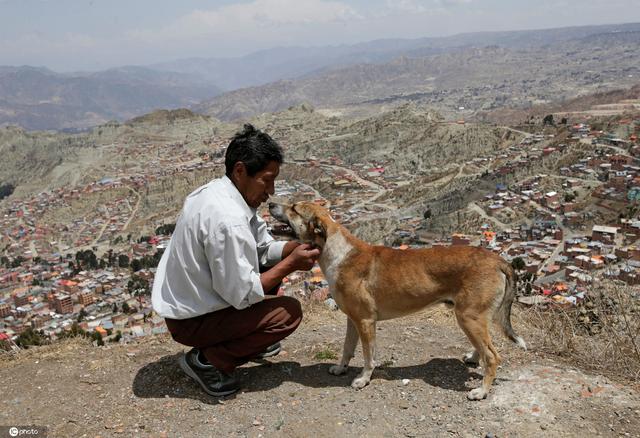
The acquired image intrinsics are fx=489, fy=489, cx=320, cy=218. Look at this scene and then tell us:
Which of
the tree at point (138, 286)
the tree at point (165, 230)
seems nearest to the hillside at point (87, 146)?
the tree at point (165, 230)

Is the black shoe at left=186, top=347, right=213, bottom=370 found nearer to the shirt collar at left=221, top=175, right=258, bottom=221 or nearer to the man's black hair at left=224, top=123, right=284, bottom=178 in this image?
the shirt collar at left=221, top=175, right=258, bottom=221

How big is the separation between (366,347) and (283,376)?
0.86 m

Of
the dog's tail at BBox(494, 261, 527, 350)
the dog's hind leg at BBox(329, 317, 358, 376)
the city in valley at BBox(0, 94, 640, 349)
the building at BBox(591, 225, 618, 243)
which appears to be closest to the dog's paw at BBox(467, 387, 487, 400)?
the dog's tail at BBox(494, 261, 527, 350)

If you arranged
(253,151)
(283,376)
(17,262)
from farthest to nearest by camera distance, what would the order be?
(17,262)
(283,376)
(253,151)

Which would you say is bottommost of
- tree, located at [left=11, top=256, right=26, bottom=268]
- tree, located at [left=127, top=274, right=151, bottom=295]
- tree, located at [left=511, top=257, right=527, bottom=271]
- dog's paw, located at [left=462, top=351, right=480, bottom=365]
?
tree, located at [left=11, top=256, right=26, bottom=268]

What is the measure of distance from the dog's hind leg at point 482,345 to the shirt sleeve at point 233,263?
64.6 inches

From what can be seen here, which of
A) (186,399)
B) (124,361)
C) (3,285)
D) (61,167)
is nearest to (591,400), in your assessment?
(186,399)

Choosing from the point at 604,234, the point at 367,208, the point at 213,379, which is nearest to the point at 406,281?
the point at 213,379

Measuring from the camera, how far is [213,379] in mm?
4074

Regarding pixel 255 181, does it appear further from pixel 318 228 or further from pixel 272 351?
pixel 272 351

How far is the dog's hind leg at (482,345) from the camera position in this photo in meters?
3.83

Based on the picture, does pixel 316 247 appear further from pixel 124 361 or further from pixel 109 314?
pixel 109 314

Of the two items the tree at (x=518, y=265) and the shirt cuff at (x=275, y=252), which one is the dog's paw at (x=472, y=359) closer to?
the shirt cuff at (x=275, y=252)

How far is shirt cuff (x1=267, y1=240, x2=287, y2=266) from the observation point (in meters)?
4.21
